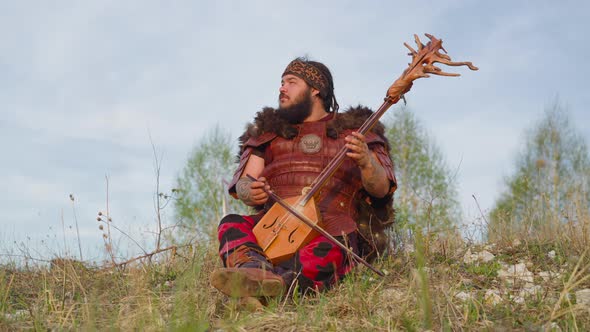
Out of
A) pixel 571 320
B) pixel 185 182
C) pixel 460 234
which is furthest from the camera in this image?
pixel 185 182

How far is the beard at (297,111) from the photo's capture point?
540cm

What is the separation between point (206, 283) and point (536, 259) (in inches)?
107

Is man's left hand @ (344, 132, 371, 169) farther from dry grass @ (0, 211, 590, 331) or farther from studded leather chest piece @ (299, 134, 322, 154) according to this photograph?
dry grass @ (0, 211, 590, 331)

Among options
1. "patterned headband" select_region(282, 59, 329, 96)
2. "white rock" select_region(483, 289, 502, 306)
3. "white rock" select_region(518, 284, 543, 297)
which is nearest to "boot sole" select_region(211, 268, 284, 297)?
"white rock" select_region(483, 289, 502, 306)

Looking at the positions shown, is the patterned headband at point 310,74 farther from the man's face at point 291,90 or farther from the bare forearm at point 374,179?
the bare forearm at point 374,179

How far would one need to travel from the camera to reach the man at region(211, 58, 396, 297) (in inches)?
180

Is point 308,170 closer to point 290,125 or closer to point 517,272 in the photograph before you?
point 290,125

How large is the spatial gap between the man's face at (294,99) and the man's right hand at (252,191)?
65cm

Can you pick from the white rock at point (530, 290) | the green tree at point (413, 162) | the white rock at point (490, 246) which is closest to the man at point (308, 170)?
the white rock at point (530, 290)

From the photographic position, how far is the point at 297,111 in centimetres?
542

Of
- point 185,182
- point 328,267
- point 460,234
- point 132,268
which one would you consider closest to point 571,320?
point 328,267

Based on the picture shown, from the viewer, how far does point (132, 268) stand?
221 inches

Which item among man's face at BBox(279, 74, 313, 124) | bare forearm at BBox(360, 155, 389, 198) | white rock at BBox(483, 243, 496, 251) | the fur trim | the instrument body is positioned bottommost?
white rock at BBox(483, 243, 496, 251)

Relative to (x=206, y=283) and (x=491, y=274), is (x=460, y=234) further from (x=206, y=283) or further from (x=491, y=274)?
(x=206, y=283)
